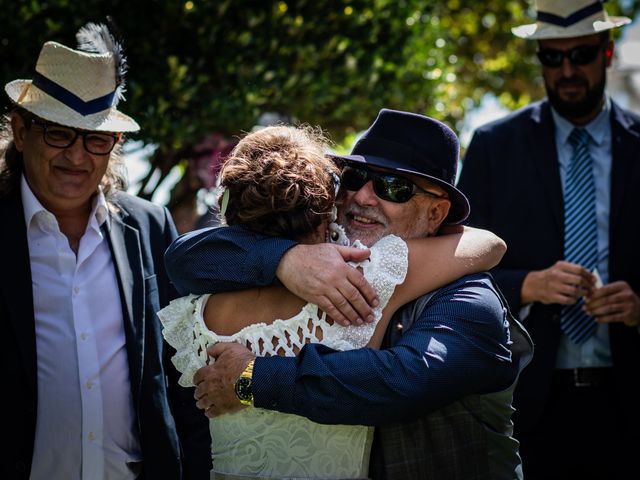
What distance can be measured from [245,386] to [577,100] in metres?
2.71

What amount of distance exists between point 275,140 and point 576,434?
2.38 metres

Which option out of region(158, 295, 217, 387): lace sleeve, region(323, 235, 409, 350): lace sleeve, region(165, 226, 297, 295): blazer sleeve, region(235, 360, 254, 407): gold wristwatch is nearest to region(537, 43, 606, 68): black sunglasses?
region(323, 235, 409, 350): lace sleeve

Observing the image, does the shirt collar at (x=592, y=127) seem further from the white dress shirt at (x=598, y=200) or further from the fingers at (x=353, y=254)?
the fingers at (x=353, y=254)

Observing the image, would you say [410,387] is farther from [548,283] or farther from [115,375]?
[548,283]

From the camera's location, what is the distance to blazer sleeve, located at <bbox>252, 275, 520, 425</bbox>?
Answer: 2.38 meters

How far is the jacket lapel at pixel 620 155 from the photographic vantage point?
4.22m

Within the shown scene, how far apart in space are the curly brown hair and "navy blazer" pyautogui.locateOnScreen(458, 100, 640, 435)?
5.90ft

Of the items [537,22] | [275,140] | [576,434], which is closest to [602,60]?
[537,22]

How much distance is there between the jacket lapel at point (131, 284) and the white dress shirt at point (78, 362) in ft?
0.17

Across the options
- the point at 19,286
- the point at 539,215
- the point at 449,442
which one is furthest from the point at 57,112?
the point at 539,215

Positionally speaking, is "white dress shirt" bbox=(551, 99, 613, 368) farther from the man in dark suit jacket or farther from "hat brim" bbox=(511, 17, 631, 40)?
the man in dark suit jacket

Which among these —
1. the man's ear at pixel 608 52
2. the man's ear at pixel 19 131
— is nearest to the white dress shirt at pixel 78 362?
the man's ear at pixel 19 131

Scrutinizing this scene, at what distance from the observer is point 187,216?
6.65 m

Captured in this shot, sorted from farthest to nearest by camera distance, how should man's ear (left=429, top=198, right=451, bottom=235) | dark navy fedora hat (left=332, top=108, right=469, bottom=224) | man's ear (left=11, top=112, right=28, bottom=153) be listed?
man's ear (left=11, top=112, right=28, bottom=153), man's ear (left=429, top=198, right=451, bottom=235), dark navy fedora hat (left=332, top=108, right=469, bottom=224)
